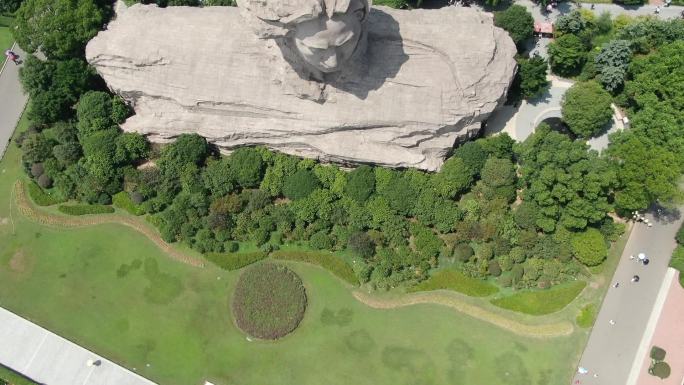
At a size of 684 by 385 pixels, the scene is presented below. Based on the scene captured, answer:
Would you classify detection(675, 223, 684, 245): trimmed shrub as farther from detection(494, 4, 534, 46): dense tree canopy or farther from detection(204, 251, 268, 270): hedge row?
detection(204, 251, 268, 270): hedge row

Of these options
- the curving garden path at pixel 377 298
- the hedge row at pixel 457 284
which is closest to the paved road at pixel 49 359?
the curving garden path at pixel 377 298

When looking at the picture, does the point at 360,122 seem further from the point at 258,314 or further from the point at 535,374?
the point at 535,374

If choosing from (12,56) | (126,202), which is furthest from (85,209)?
(12,56)

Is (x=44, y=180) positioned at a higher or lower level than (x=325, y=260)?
higher

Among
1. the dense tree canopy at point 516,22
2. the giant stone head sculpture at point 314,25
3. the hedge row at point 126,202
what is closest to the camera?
the giant stone head sculpture at point 314,25

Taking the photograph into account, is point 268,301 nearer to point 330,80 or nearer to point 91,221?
point 91,221

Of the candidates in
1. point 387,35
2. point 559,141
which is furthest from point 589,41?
point 387,35

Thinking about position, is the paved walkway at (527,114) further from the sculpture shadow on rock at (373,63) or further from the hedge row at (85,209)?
the hedge row at (85,209)

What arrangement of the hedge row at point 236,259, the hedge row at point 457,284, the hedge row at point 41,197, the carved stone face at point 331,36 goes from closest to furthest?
the carved stone face at point 331,36 < the hedge row at point 457,284 < the hedge row at point 236,259 < the hedge row at point 41,197
